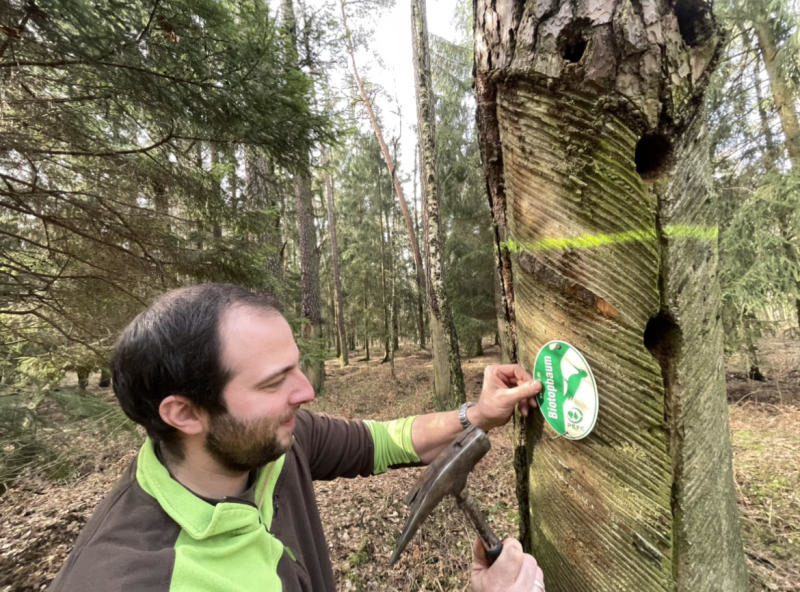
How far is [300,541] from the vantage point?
173 centimetres

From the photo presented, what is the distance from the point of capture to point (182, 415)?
139 centimetres

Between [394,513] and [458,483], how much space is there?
3.55 meters

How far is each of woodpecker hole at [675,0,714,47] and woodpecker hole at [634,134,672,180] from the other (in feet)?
0.93

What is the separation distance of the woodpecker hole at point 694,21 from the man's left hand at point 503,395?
3.63 feet

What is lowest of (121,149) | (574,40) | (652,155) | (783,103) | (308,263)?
(652,155)

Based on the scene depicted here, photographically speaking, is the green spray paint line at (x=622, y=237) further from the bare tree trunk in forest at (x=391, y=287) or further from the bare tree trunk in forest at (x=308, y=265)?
the bare tree trunk in forest at (x=391, y=287)

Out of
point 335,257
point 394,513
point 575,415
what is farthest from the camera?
point 335,257

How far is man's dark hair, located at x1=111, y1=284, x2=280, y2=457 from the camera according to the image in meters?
1.37

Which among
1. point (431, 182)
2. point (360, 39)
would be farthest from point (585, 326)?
point (360, 39)

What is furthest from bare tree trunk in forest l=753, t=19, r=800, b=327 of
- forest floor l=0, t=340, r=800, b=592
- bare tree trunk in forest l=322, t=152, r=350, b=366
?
bare tree trunk in forest l=322, t=152, r=350, b=366

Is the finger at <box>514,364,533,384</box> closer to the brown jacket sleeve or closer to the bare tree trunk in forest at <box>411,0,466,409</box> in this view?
the brown jacket sleeve

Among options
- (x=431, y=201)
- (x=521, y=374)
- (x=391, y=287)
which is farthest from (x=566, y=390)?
(x=391, y=287)

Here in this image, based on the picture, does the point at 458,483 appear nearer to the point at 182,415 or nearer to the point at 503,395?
the point at 503,395

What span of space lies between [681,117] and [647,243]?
361mm
